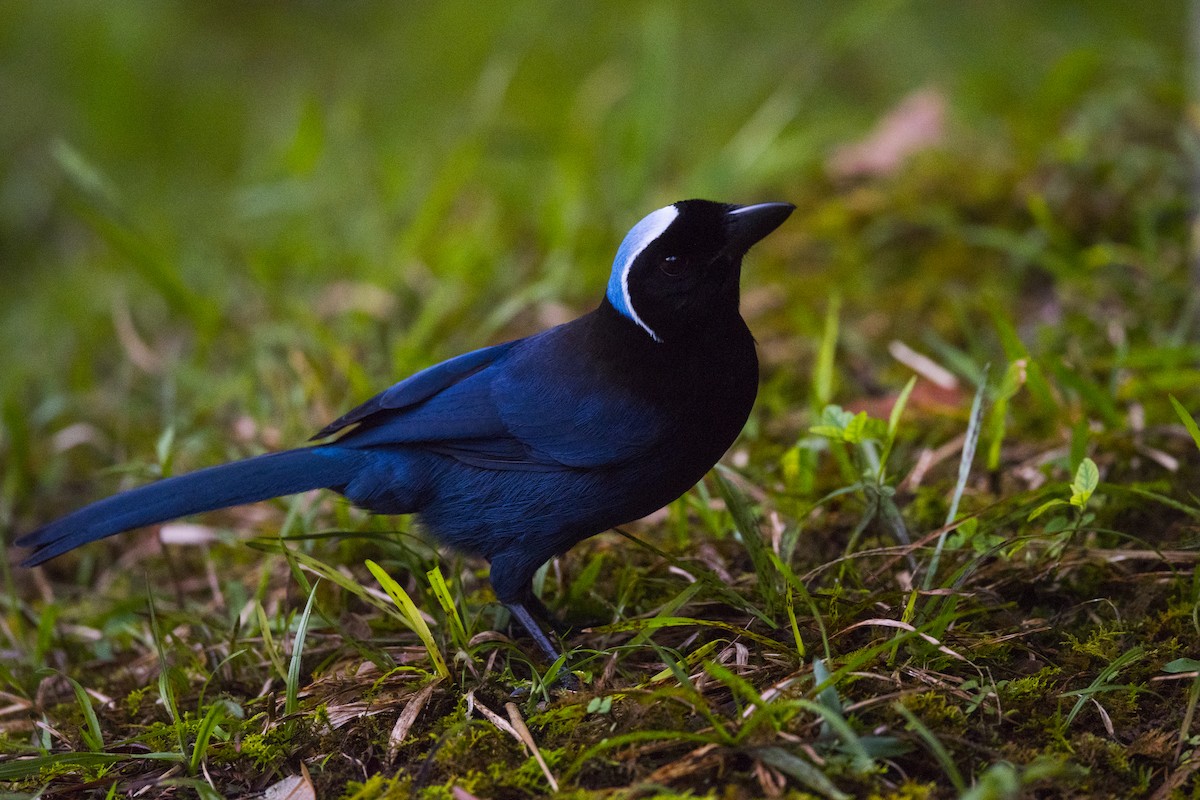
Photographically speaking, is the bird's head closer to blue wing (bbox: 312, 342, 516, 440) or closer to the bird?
the bird

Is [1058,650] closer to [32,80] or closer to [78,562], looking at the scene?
[78,562]

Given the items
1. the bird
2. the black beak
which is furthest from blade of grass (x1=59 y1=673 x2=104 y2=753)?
the black beak

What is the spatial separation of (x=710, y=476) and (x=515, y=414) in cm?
91

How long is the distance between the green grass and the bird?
189 mm

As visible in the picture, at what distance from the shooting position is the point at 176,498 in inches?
113

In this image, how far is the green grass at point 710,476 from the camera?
2414 millimetres

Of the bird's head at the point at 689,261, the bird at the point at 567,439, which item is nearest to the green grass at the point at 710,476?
the bird at the point at 567,439

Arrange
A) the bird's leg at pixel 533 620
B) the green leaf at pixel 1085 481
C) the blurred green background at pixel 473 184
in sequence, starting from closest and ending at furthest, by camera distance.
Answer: the green leaf at pixel 1085 481
the bird's leg at pixel 533 620
the blurred green background at pixel 473 184

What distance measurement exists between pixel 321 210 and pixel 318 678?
11.8ft

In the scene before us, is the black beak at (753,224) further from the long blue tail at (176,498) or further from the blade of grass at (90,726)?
the blade of grass at (90,726)

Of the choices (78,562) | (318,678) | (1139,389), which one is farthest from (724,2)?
(318,678)

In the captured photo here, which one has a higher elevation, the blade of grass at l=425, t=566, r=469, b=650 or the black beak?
the black beak

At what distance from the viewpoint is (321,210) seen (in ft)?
19.3

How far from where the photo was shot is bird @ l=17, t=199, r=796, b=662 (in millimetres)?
2809
